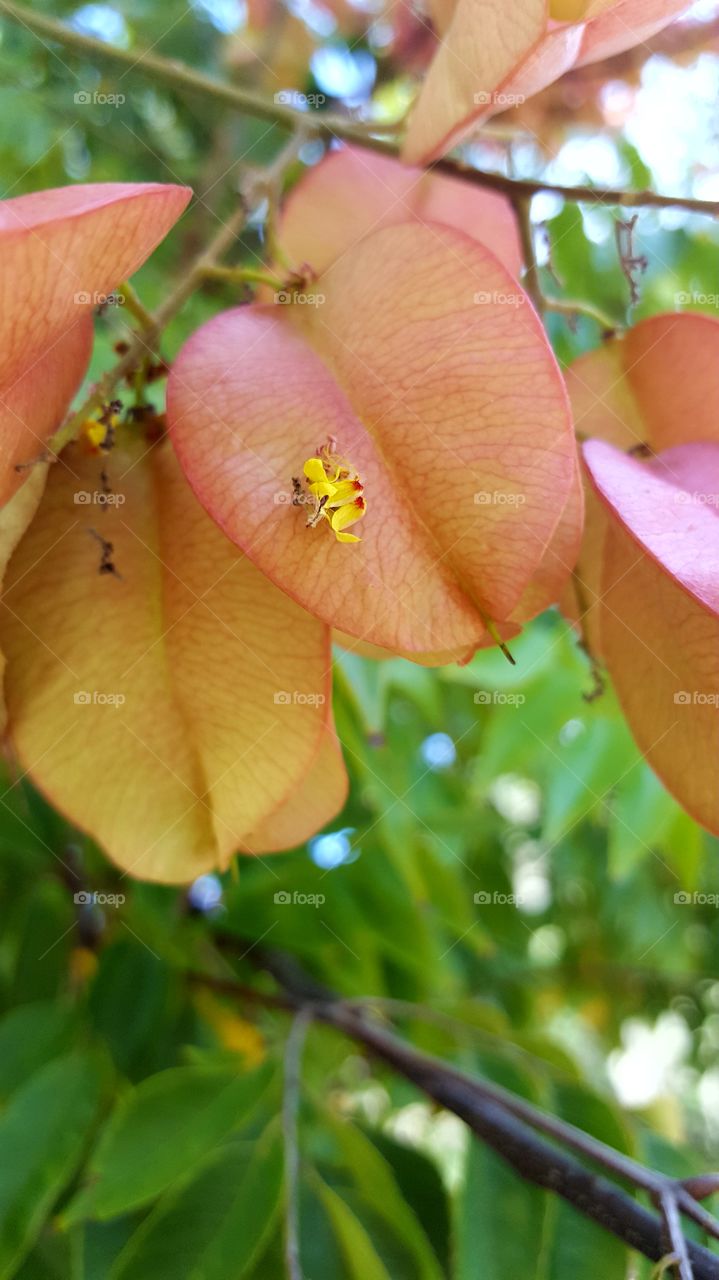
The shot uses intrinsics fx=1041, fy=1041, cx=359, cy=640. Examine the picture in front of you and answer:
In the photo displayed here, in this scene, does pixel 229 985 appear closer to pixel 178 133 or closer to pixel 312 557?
pixel 312 557

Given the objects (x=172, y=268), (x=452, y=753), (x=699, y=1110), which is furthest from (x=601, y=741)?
(x=699, y=1110)

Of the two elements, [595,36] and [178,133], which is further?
[178,133]

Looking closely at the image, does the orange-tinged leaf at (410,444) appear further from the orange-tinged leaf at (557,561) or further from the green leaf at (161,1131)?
the green leaf at (161,1131)
